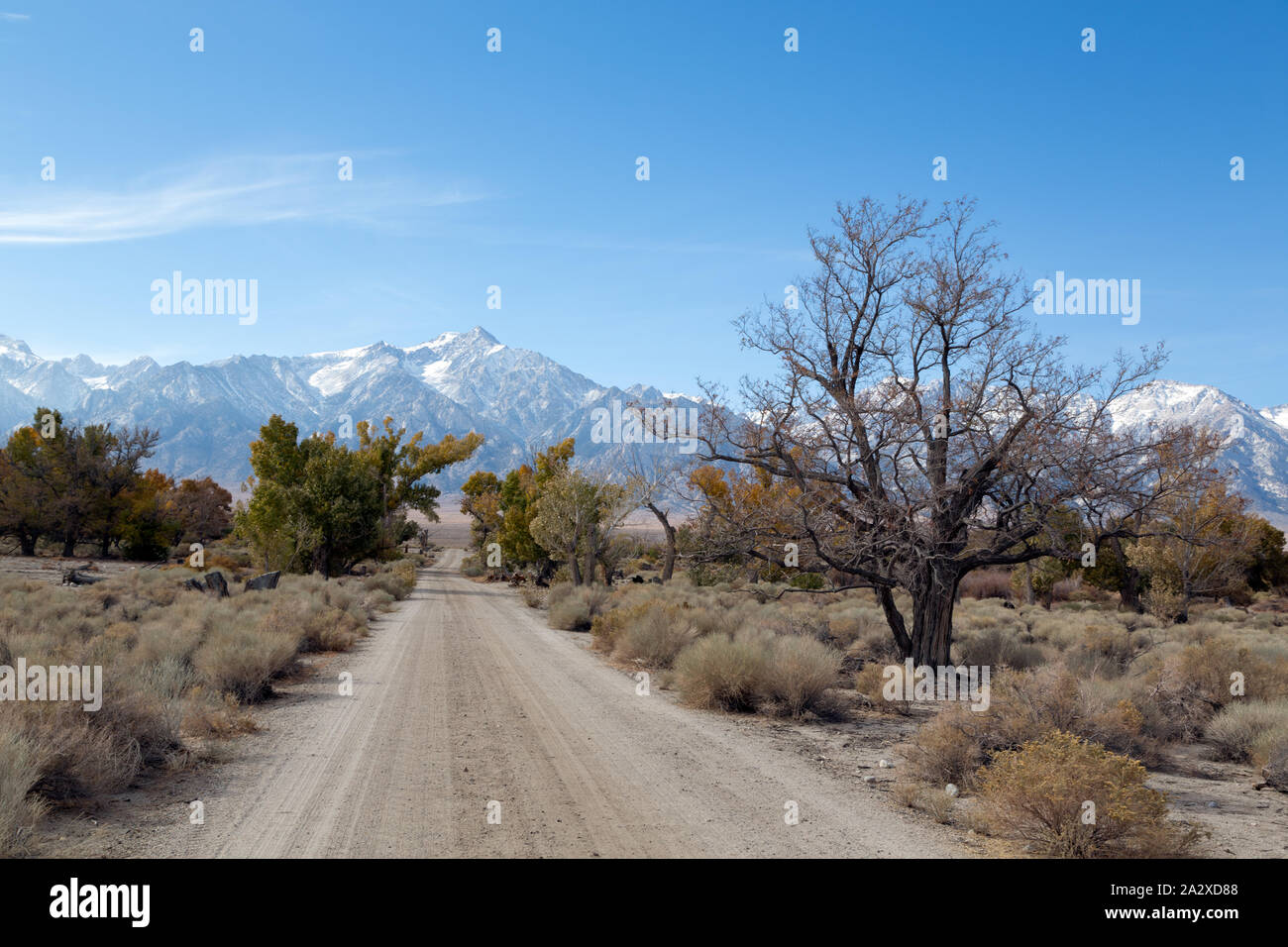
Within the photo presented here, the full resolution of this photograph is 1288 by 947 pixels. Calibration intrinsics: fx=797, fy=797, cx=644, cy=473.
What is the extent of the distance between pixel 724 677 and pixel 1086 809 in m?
6.62

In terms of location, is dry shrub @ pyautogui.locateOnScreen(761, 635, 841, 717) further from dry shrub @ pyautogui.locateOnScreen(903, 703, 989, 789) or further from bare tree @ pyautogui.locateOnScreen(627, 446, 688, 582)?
bare tree @ pyautogui.locateOnScreen(627, 446, 688, 582)

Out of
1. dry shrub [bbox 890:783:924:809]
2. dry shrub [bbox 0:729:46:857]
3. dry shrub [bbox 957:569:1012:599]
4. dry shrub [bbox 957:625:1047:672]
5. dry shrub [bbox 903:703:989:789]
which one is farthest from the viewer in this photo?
dry shrub [bbox 957:569:1012:599]

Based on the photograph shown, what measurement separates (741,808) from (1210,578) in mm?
32674

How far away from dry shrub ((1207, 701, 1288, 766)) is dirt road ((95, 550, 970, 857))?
17.2 ft

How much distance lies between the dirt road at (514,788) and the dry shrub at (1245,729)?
17.2 feet

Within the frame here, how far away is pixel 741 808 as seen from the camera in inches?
279

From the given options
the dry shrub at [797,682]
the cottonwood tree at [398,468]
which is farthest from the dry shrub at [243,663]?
the cottonwood tree at [398,468]

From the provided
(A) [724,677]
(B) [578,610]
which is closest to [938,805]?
(A) [724,677]

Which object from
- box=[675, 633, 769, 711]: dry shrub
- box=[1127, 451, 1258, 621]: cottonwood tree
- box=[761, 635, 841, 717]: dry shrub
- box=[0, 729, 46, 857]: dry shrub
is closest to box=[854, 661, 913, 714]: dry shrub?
box=[761, 635, 841, 717]: dry shrub

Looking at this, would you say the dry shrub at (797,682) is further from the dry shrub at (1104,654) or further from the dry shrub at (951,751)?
the dry shrub at (1104,654)

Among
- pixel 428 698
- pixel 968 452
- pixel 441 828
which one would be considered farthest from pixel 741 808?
pixel 968 452

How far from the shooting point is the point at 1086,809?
580 cm

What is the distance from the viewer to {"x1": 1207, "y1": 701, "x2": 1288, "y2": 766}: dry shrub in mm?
9351

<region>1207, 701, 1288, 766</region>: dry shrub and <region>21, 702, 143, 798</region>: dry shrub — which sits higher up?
<region>21, 702, 143, 798</region>: dry shrub
